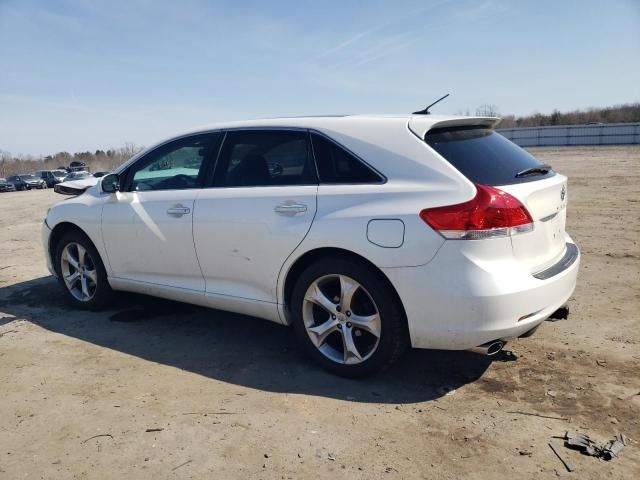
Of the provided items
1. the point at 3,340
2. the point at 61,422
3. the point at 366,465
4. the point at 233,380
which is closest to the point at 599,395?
the point at 366,465

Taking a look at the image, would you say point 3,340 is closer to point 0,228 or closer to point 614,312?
point 614,312

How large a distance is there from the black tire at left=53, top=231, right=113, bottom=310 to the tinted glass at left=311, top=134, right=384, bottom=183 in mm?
2526

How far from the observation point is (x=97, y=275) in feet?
16.3

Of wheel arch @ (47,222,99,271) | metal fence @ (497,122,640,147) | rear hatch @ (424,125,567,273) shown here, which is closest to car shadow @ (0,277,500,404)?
wheel arch @ (47,222,99,271)

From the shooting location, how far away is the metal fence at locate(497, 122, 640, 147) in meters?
47.8

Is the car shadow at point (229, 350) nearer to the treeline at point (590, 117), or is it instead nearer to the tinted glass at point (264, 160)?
the tinted glass at point (264, 160)

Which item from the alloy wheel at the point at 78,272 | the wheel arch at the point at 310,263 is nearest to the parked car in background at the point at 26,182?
the alloy wheel at the point at 78,272

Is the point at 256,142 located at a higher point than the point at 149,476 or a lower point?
higher

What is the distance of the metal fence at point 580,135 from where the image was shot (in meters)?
47.8

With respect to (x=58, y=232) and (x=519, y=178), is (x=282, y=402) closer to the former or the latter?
(x=519, y=178)

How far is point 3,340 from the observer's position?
4.48 m

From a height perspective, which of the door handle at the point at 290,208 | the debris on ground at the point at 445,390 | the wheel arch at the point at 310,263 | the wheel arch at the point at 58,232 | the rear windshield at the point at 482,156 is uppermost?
the rear windshield at the point at 482,156

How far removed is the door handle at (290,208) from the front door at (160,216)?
2.82ft

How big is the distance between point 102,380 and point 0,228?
983 centimetres
